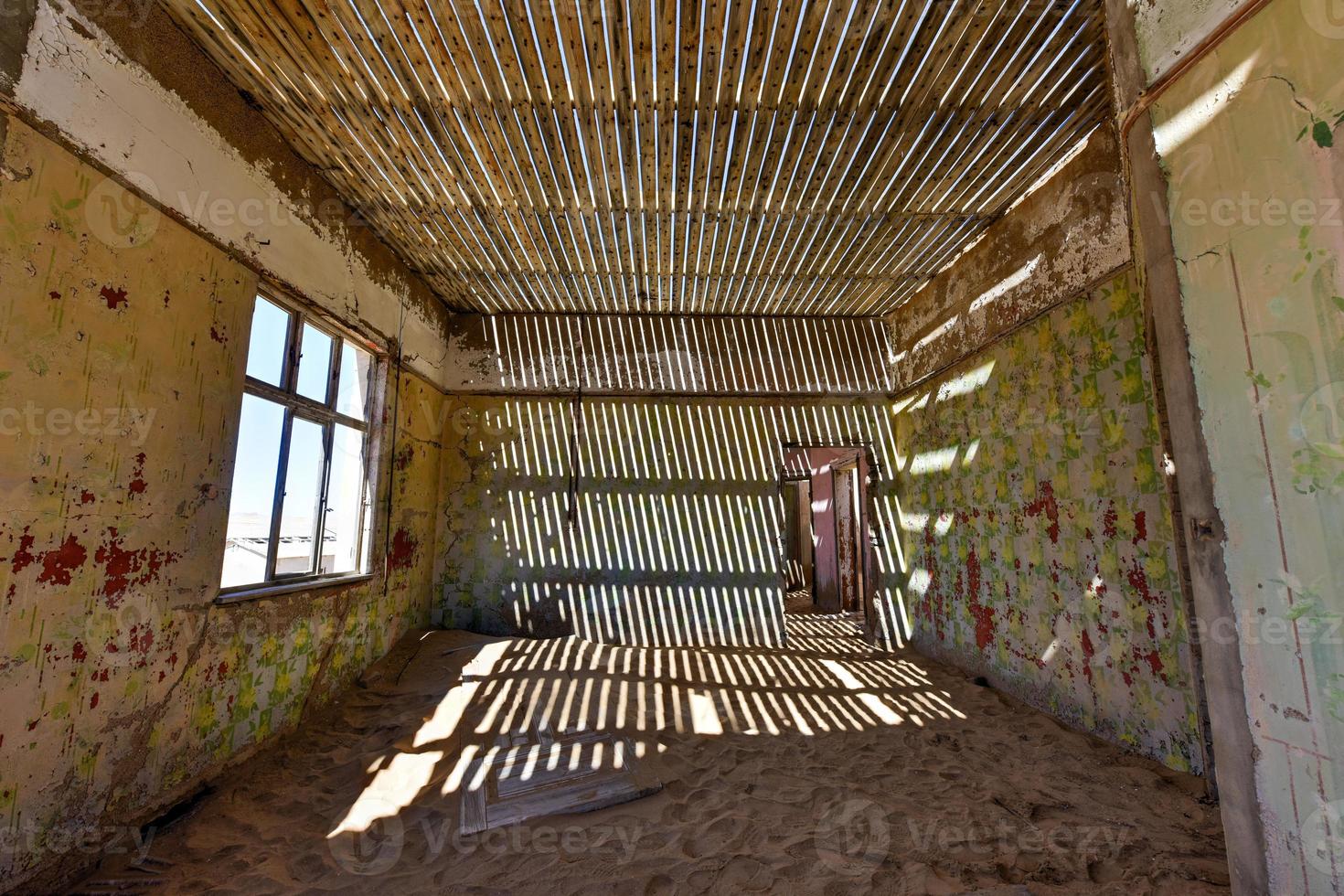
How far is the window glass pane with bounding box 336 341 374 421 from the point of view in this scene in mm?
4336

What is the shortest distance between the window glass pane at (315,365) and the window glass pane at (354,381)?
12 centimetres

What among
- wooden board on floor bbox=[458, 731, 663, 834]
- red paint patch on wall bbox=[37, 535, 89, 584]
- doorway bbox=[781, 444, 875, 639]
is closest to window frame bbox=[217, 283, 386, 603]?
red paint patch on wall bbox=[37, 535, 89, 584]

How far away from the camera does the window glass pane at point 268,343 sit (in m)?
3.30

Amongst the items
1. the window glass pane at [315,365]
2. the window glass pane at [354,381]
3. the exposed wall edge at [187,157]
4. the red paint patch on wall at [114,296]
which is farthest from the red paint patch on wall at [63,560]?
the window glass pane at [354,381]

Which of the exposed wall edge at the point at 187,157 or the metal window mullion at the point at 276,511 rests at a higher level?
the exposed wall edge at the point at 187,157

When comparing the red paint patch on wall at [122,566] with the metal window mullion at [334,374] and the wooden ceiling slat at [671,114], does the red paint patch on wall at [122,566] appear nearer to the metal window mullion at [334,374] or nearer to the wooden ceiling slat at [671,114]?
the metal window mullion at [334,374]

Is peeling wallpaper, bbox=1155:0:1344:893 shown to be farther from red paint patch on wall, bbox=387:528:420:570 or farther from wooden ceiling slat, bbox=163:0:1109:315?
red paint patch on wall, bbox=387:528:420:570

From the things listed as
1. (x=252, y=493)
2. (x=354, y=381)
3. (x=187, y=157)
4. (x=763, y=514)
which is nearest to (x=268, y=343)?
(x=252, y=493)

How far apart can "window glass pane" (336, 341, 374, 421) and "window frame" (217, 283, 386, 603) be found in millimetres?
25

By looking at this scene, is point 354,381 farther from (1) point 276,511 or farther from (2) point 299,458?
(1) point 276,511

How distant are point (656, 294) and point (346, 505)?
143 inches

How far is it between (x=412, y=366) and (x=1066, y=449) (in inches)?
218

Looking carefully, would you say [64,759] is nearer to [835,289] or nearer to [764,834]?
[764,834]

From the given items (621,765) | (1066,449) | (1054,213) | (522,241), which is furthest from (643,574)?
(1054,213)
